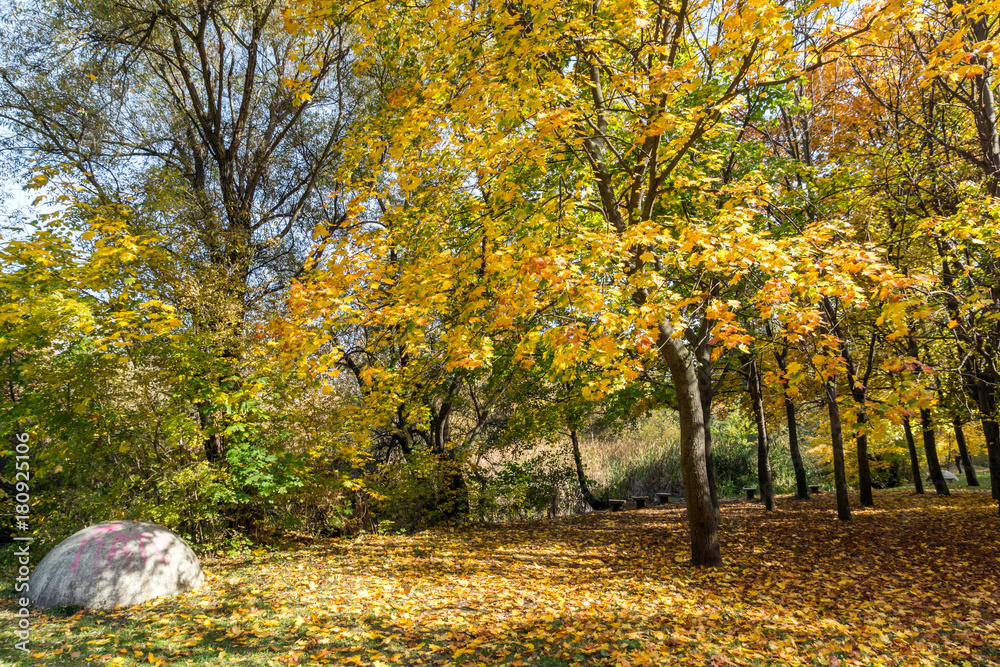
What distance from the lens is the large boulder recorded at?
18.8 ft

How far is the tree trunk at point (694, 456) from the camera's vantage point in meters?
6.86

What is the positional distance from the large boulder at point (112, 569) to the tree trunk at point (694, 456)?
6027 millimetres

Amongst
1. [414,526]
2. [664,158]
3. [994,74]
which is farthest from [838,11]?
[414,526]

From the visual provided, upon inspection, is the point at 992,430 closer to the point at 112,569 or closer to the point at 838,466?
the point at 838,466

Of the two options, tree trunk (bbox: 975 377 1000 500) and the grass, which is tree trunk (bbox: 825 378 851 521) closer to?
the grass

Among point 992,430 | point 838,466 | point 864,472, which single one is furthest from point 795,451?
point 992,430

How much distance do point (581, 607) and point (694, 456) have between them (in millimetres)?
2435

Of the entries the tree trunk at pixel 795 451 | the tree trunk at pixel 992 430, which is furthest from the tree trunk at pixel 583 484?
the tree trunk at pixel 992 430

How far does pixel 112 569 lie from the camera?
587 cm

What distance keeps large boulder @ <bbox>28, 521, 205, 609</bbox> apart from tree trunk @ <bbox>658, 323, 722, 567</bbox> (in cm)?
603

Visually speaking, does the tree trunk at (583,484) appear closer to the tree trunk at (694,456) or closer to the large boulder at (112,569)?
the tree trunk at (694,456)

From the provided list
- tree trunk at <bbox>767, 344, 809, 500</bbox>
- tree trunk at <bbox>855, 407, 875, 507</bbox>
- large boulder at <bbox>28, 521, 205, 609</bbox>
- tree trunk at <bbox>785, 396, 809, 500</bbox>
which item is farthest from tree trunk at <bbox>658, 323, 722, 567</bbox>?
tree trunk at <bbox>785, 396, 809, 500</bbox>

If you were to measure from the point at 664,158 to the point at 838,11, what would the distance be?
15.4 feet

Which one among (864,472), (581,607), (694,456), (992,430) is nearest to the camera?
(581,607)
